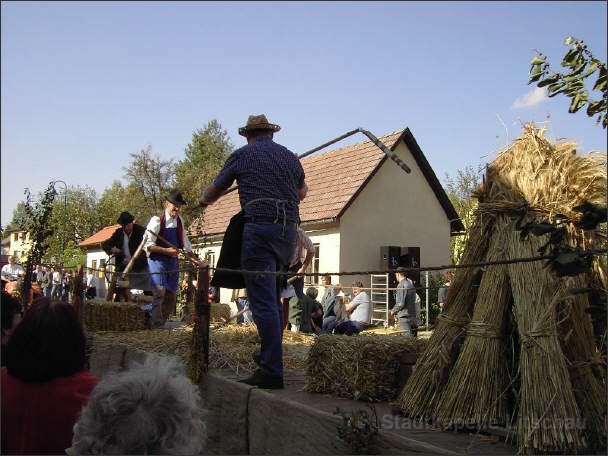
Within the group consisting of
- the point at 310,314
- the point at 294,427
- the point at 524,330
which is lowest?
the point at 294,427

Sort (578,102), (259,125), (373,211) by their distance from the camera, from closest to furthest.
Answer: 1. (578,102)
2. (259,125)
3. (373,211)

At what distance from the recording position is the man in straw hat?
14.6ft

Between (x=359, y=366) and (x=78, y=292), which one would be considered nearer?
(x=359, y=366)

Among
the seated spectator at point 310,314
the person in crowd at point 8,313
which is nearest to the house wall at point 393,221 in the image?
the seated spectator at point 310,314

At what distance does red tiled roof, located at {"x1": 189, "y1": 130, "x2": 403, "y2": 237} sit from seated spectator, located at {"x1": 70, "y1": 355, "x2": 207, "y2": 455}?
65.2 feet

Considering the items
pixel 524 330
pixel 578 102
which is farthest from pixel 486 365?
pixel 578 102

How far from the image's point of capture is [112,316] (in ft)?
26.5

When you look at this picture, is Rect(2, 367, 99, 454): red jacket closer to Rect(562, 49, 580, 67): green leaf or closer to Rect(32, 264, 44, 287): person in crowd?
Rect(562, 49, 580, 67): green leaf

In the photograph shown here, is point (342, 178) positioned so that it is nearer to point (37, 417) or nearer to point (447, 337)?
point (447, 337)

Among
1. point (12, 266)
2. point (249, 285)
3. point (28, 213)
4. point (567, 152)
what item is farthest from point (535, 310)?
point (12, 266)

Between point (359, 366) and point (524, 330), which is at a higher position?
point (524, 330)

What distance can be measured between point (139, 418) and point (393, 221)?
23.0 metres

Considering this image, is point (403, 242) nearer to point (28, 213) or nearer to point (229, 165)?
point (28, 213)

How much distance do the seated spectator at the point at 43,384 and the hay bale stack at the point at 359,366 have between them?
1858mm
